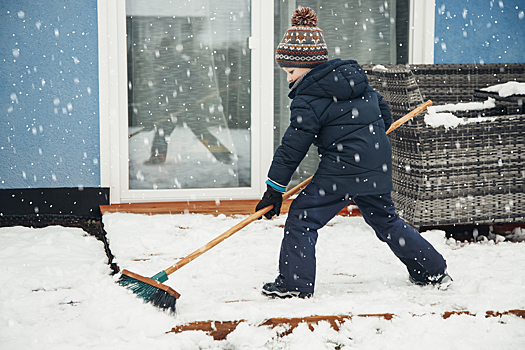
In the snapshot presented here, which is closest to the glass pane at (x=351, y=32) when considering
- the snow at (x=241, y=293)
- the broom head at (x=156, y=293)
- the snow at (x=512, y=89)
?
the snow at (x=512, y=89)

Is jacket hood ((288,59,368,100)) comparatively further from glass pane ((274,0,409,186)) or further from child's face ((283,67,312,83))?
glass pane ((274,0,409,186))

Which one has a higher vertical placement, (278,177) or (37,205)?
(278,177)

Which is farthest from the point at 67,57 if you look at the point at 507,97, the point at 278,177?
the point at 507,97

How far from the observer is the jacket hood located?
2.17 metres

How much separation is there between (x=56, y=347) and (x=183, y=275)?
84 cm

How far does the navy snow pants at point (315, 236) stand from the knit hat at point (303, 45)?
55cm

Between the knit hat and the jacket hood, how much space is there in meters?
0.05

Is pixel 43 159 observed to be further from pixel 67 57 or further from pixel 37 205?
pixel 67 57

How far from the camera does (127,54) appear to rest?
162 inches

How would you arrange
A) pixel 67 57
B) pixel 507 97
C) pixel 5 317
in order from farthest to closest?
pixel 67 57, pixel 507 97, pixel 5 317

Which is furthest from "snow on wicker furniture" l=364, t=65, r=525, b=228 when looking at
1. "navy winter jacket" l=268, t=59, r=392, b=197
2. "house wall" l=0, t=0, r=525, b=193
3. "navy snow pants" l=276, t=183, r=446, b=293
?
"house wall" l=0, t=0, r=525, b=193

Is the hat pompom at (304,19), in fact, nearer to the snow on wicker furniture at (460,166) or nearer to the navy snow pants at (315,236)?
the navy snow pants at (315,236)

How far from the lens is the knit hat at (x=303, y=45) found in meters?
2.22

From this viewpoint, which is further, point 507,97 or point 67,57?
point 67,57
